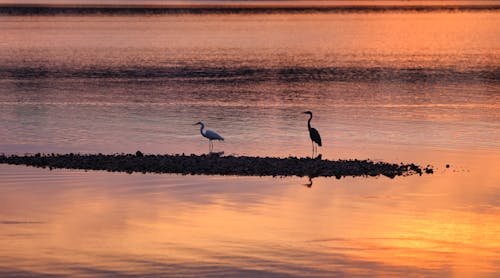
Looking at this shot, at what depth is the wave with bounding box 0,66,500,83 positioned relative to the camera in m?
73.5

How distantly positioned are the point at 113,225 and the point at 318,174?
7.54m

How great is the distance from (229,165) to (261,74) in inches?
1889

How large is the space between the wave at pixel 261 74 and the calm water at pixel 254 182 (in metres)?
0.21

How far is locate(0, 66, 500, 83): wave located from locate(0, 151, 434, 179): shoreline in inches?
1540

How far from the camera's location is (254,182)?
29984 mm

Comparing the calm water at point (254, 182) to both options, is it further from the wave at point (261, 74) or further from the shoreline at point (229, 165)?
the shoreline at point (229, 165)

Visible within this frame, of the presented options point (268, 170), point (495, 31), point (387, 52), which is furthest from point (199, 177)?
point (495, 31)

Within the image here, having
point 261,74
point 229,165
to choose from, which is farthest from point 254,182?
point 261,74

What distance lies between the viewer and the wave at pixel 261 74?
73.5m

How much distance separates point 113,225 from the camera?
25.1 metres

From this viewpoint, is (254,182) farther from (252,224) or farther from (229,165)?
(252,224)

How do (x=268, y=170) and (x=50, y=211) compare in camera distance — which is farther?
(x=268, y=170)

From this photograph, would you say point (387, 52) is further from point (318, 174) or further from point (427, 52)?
point (318, 174)

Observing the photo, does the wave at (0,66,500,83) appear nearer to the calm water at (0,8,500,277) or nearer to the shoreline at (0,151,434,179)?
the calm water at (0,8,500,277)
